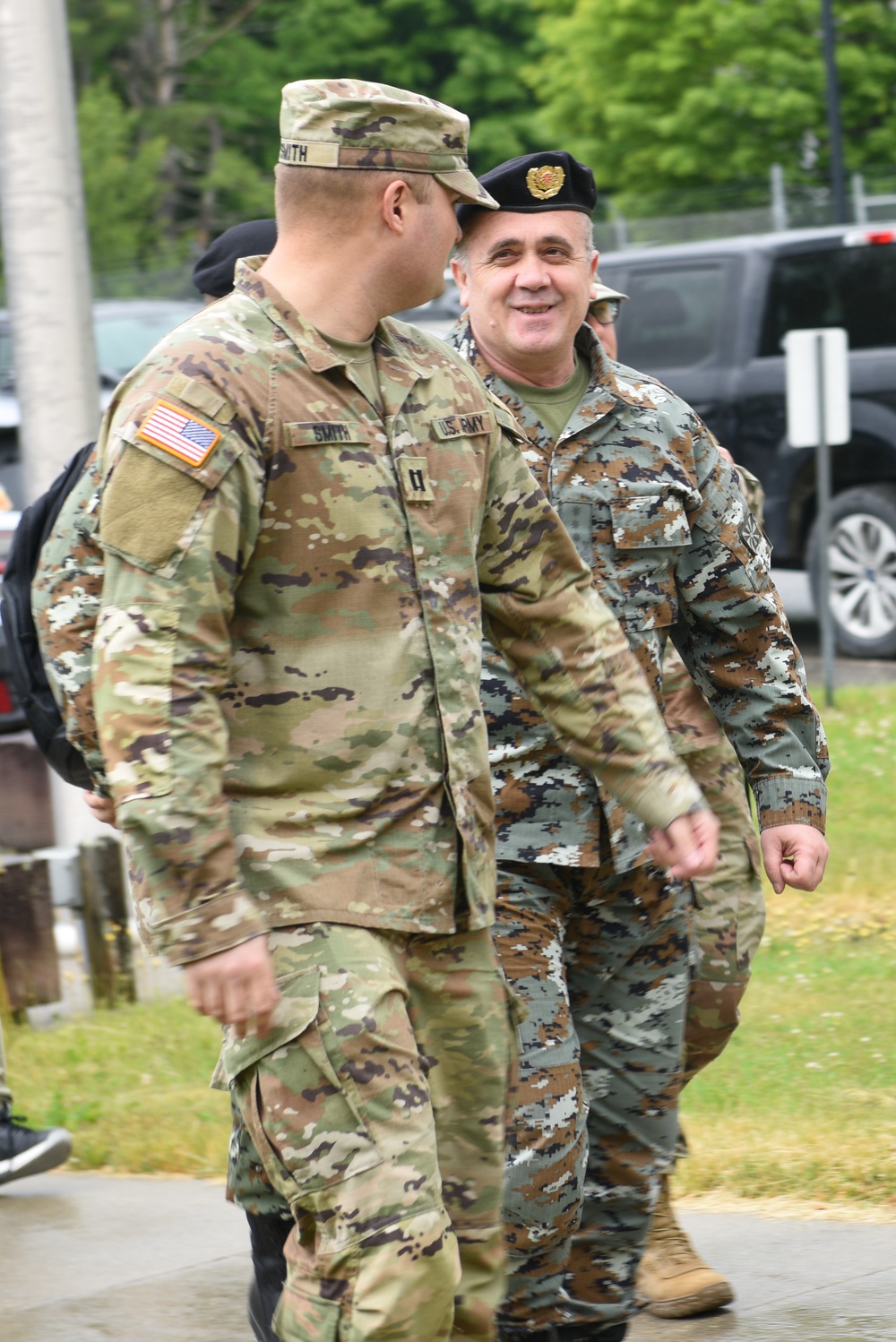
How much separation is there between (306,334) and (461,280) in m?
1.18

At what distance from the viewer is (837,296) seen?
11.7 m

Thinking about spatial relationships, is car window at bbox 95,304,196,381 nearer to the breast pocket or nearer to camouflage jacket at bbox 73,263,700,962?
the breast pocket

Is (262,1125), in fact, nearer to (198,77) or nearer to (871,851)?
(871,851)

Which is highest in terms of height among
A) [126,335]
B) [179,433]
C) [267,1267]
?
[126,335]

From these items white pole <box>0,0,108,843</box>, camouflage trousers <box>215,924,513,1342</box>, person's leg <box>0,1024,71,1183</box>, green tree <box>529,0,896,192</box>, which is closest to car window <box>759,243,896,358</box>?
white pole <box>0,0,108,843</box>

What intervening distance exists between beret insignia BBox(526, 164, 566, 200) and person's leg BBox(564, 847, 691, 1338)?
125cm

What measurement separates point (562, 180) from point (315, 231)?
3.41ft

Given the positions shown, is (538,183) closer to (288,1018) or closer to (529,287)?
(529,287)

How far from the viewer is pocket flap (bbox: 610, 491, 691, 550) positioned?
144 inches

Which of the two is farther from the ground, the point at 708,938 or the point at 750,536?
the point at 750,536

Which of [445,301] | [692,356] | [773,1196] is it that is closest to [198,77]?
[445,301]

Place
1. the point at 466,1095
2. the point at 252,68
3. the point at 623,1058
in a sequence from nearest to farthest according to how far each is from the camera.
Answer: the point at 466,1095, the point at 623,1058, the point at 252,68

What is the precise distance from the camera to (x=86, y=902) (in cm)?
643

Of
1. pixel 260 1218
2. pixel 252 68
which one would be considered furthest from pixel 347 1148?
pixel 252 68
